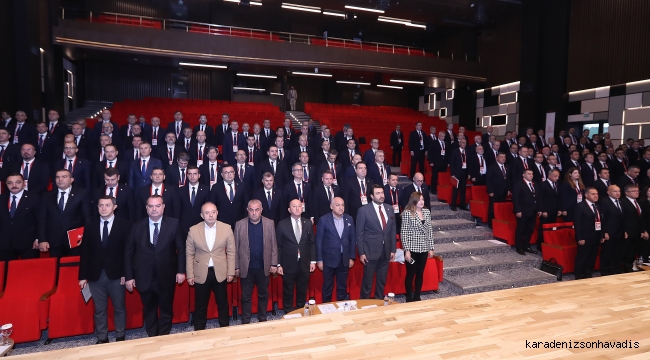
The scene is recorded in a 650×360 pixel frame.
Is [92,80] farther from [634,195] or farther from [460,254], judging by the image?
[634,195]

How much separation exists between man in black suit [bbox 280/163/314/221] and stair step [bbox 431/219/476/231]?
8.21 feet

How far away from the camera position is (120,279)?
3.25 meters

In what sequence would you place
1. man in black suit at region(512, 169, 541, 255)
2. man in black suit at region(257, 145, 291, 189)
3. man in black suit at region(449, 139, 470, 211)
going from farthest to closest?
man in black suit at region(449, 139, 470, 211) < man in black suit at region(512, 169, 541, 255) < man in black suit at region(257, 145, 291, 189)

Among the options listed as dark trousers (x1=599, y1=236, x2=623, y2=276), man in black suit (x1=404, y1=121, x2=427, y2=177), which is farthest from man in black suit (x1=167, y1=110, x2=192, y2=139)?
dark trousers (x1=599, y1=236, x2=623, y2=276)

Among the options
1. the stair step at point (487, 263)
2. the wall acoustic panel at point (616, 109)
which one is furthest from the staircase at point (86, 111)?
the wall acoustic panel at point (616, 109)

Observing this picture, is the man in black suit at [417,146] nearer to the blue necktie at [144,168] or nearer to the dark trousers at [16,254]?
the blue necktie at [144,168]

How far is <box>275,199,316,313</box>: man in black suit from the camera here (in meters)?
3.69

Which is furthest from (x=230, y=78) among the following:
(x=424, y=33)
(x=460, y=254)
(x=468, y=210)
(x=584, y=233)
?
(x=584, y=233)

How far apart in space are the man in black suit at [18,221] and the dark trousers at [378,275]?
342cm

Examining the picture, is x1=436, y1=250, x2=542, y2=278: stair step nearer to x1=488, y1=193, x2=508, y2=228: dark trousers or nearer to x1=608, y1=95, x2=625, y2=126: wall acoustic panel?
x1=488, y1=193, x2=508, y2=228: dark trousers

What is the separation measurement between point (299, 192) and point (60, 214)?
8.45 feet

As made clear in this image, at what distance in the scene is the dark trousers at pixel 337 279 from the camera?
12.8 feet

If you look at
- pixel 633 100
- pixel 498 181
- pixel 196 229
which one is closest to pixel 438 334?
pixel 196 229

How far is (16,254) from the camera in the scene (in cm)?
371
